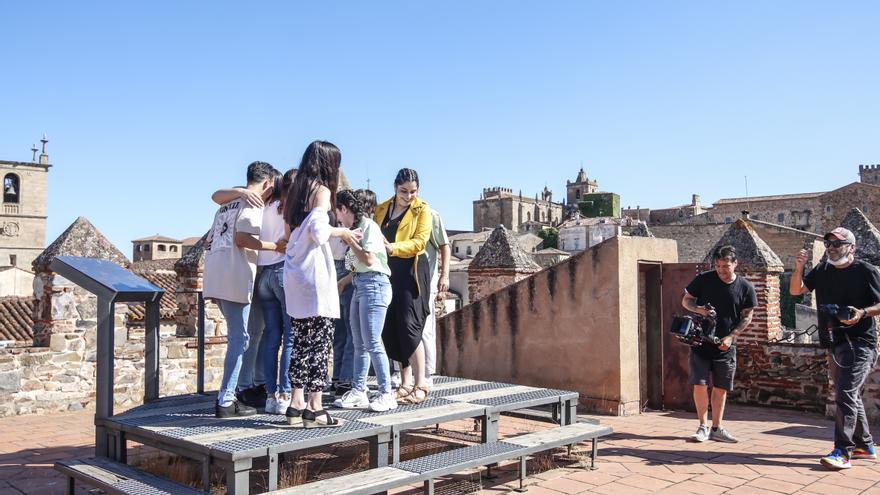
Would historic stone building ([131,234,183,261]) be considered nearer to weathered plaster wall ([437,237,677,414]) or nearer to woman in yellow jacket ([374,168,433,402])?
weathered plaster wall ([437,237,677,414])

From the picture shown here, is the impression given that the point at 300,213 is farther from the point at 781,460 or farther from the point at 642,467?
the point at 781,460

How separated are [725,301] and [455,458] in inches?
130

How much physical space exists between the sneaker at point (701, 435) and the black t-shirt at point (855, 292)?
1392mm

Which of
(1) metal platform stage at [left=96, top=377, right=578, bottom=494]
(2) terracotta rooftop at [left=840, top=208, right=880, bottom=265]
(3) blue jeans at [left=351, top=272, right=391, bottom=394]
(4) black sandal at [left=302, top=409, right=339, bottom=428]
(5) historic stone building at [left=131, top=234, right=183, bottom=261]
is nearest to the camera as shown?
(1) metal platform stage at [left=96, top=377, right=578, bottom=494]

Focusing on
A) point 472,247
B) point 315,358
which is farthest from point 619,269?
point 472,247

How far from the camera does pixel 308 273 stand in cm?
421

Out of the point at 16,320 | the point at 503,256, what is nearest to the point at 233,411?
the point at 503,256

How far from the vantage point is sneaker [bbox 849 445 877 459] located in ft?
18.6

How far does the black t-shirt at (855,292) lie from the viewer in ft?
18.4

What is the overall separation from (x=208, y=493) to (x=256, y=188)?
2.06 m

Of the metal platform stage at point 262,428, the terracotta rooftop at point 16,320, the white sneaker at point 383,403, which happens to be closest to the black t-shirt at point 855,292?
the metal platform stage at point 262,428

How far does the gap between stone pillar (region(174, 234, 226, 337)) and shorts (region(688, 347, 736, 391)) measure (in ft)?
20.1

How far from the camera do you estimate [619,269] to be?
25.6ft

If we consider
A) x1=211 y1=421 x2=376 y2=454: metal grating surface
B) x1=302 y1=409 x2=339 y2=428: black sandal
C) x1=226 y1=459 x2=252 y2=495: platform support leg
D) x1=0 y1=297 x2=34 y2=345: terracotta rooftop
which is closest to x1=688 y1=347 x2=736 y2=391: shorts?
x1=211 y1=421 x2=376 y2=454: metal grating surface
